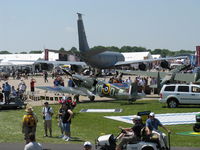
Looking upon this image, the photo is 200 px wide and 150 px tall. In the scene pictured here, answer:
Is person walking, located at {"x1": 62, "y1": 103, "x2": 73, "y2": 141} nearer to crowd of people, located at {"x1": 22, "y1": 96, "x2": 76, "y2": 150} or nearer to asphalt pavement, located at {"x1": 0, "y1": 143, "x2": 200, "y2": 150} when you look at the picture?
crowd of people, located at {"x1": 22, "y1": 96, "x2": 76, "y2": 150}

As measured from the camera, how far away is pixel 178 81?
146ft

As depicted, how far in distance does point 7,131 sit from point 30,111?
4355mm

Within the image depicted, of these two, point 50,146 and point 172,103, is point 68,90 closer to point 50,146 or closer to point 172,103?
point 172,103

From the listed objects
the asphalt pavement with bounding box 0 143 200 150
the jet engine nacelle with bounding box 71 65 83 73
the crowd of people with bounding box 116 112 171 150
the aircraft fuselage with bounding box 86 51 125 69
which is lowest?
the asphalt pavement with bounding box 0 143 200 150

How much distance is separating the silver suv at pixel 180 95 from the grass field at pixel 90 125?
0.47 metres

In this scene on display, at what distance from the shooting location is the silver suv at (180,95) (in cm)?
2811

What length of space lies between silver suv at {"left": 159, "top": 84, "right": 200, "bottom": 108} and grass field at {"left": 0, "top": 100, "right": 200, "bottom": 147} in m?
0.47

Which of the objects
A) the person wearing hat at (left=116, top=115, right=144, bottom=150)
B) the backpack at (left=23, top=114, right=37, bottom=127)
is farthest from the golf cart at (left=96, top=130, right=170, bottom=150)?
the backpack at (left=23, top=114, right=37, bottom=127)

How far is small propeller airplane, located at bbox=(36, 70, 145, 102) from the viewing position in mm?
30781

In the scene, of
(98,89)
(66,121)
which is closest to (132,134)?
(66,121)

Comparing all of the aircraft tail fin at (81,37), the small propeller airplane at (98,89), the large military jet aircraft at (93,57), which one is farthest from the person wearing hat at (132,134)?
the aircraft tail fin at (81,37)

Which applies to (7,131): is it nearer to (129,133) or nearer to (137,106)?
(129,133)

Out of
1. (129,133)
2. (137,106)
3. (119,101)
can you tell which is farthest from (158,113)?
(129,133)

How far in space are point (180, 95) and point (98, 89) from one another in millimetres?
6971
